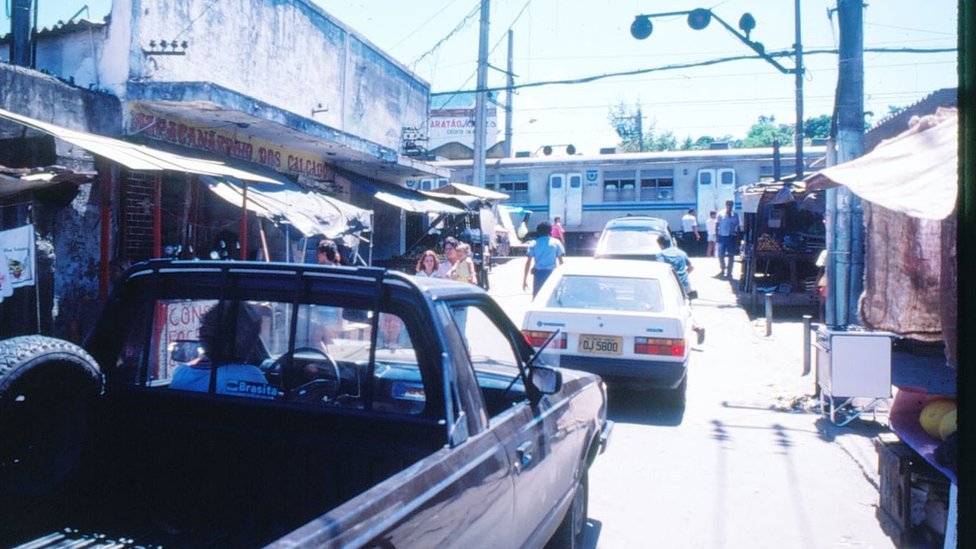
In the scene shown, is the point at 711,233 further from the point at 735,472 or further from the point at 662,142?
the point at 662,142

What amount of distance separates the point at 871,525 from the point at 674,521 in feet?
4.12

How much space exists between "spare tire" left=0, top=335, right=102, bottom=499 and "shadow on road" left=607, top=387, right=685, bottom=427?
5.08 metres

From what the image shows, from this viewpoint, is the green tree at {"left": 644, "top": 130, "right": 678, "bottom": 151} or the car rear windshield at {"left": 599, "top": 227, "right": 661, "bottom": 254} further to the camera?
the green tree at {"left": 644, "top": 130, "right": 678, "bottom": 151}

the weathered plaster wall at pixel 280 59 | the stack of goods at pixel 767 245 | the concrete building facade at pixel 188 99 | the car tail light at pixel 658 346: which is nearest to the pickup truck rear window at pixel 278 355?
the concrete building facade at pixel 188 99

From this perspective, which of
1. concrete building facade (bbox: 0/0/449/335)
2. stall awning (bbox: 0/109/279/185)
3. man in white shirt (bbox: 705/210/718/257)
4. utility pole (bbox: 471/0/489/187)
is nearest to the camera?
stall awning (bbox: 0/109/279/185)

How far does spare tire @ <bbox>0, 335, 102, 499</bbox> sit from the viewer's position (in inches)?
104

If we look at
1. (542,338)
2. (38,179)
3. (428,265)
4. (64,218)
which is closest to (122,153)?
(38,179)

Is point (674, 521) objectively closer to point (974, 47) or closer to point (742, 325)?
point (974, 47)

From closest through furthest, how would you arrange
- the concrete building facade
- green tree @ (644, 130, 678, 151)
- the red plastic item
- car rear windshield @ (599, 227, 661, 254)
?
1. the red plastic item
2. the concrete building facade
3. car rear windshield @ (599, 227, 661, 254)
4. green tree @ (644, 130, 678, 151)

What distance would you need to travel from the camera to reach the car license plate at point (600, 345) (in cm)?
681

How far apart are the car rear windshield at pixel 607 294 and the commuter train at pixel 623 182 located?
18020 millimetres

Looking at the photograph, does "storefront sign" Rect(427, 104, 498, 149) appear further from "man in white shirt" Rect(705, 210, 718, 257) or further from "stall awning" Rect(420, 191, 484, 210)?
"stall awning" Rect(420, 191, 484, 210)

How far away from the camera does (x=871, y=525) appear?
444 centimetres

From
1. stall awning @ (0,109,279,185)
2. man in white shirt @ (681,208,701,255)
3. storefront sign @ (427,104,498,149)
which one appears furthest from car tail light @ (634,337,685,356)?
storefront sign @ (427,104,498,149)
